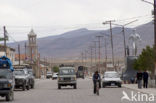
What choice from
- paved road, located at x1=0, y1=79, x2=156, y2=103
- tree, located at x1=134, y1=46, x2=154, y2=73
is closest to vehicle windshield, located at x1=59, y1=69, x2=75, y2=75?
paved road, located at x1=0, y1=79, x2=156, y2=103

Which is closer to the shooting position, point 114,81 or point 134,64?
point 114,81

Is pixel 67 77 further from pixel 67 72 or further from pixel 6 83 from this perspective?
pixel 6 83

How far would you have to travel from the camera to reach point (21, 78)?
2076 inches

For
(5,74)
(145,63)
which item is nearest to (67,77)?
(145,63)

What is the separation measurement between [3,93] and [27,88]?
22.3m

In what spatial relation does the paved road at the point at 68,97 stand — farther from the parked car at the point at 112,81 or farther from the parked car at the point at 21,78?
the parked car at the point at 112,81

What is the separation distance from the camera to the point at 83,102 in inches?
1240

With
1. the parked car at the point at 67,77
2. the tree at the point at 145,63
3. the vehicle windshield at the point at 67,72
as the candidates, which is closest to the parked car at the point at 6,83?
the parked car at the point at 67,77

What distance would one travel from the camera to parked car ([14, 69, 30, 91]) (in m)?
52.4

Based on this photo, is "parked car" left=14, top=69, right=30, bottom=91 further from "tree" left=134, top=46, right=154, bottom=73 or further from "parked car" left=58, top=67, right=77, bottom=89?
"tree" left=134, top=46, right=154, bottom=73

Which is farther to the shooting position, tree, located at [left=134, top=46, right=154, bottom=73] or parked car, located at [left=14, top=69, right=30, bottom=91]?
tree, located at [left=134, top=46, right=154, bottom=73]

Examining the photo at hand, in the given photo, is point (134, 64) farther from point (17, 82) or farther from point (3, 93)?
point (3, 93)

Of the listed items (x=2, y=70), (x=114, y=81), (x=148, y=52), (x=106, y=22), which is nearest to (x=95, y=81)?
(x=2, y=70)

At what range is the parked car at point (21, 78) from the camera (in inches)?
2064
